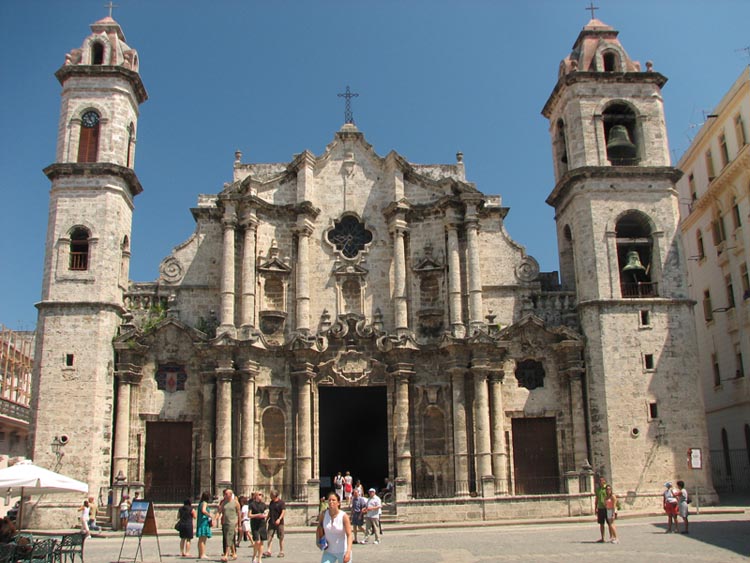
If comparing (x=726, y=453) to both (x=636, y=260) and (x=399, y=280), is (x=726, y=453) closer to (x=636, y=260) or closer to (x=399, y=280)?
(x=636, y=260)

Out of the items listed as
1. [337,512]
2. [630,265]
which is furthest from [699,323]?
[337,512]

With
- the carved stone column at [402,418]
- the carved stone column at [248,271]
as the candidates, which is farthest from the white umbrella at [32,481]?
the carved stone column at [402,418]

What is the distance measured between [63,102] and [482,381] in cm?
1839

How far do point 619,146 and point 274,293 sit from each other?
548 inches

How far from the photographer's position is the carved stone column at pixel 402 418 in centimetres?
2794

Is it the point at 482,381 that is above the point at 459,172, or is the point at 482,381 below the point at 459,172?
below

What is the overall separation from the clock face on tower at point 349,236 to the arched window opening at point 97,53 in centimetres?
1085

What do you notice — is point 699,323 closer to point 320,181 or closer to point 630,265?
point 630,265

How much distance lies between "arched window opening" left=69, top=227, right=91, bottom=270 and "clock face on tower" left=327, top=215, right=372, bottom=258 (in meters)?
8.81

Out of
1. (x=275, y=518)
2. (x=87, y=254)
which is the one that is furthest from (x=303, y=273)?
(x=275, y=518)

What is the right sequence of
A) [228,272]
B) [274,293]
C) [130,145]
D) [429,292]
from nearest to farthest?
1. [228,272]
2. [274,293]
3. [429,292]
4. [130,145]

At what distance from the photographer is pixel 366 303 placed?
30.4 m

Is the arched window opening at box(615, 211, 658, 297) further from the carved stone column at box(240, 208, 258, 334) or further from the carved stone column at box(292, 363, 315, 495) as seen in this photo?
the carved stone column at box(240, 208, 258, 334)

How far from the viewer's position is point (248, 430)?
90.7 ft
